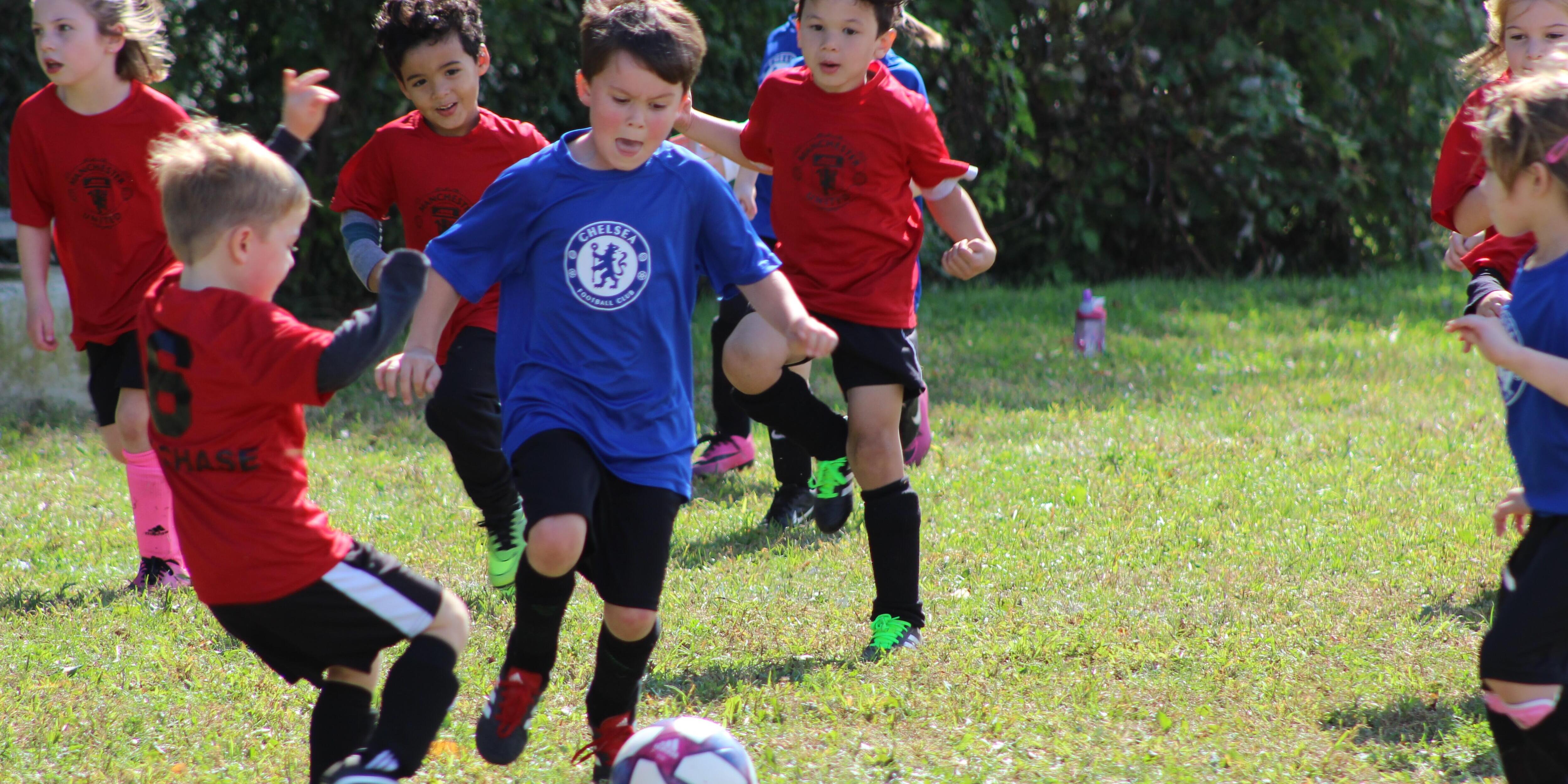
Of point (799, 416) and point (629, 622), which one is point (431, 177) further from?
point (629, 622)

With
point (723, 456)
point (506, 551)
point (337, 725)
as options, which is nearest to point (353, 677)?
point (337, 725)

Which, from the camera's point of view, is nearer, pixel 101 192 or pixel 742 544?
pixel 101 192

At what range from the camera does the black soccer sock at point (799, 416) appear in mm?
4035

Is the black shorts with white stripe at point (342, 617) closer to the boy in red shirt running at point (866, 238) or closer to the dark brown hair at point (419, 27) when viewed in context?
the boy in red shirt running at point (866, 238)

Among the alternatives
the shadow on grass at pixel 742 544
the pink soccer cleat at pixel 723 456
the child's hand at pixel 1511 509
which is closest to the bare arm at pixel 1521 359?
the child's hand at pixel 1511 509

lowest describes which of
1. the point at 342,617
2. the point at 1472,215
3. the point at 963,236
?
the point at 342,617

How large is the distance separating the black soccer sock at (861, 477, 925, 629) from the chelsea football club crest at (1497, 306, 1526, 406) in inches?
60.4

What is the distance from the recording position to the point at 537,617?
2.98 meters

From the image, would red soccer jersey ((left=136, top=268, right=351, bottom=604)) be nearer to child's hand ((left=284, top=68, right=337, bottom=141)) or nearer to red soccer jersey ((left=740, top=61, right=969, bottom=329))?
child's hand ((left=284, top=68, right=337, bottom=141))

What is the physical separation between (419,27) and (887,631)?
222 centimetres

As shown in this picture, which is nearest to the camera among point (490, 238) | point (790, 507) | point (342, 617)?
point (342, 617)

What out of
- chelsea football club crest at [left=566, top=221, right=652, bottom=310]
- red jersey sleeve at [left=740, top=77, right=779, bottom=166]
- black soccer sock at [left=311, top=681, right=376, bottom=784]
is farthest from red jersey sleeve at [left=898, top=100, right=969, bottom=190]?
black soccer sock at [left=311, top=681, right=376, bottom=784]

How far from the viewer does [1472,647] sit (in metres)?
3.73

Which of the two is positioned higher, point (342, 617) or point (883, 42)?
point (883, 42)
